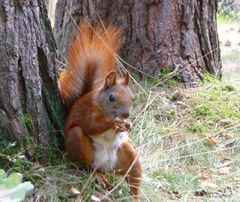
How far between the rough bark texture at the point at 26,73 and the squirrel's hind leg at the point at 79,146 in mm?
164

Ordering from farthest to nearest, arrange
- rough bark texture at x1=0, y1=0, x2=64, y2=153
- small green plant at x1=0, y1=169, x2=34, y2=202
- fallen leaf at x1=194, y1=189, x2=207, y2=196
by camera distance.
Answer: fallen leaf at x1=194, y1=189, x2=207, y2=196 < rough bark texture at x1=0, y1=0, x2=64, y2=153 < small green plant at x1=0, y1=169, x2=34, y2=202

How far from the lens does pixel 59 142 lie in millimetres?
2627

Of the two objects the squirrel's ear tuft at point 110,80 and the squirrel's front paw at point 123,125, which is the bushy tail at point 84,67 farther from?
the squirrel's front paw at point 123,125

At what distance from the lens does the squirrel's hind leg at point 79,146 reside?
2.41 m

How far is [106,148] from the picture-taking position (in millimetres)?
2473

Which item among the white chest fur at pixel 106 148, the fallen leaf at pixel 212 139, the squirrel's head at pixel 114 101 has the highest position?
the squirrel's head at pixel 114 101

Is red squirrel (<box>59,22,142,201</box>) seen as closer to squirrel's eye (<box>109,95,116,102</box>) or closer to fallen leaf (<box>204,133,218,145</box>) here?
squirrel's eye (<box>109,95,116,102</box>)

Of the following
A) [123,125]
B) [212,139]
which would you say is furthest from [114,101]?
[212,139]

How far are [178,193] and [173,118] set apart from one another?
3.05 ft

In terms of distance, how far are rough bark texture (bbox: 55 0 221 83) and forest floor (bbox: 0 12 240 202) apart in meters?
0.16

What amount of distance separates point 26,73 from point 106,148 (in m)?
0.50

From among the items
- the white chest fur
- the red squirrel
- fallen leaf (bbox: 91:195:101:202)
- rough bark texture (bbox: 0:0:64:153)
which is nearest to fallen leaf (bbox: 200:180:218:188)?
the red squirrel

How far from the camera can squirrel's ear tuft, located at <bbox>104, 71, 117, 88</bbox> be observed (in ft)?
8.17

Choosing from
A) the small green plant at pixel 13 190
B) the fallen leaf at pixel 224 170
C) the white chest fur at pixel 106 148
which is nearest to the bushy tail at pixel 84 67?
the white chest fur at pixel 106 148
